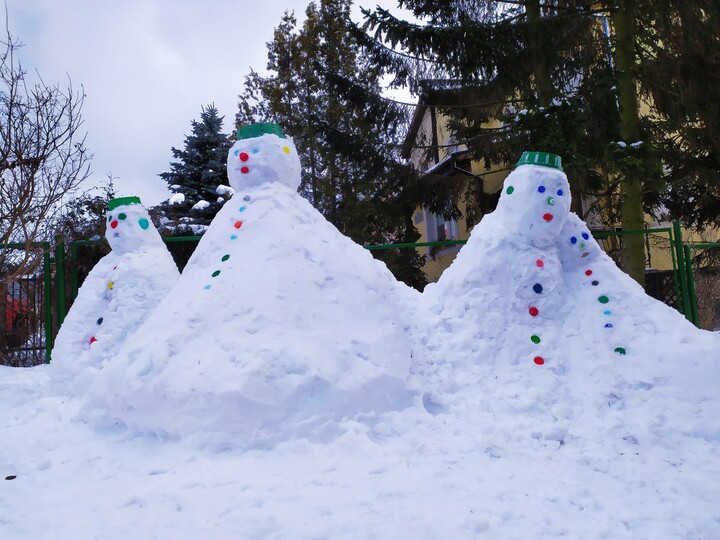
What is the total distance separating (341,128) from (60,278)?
689 centimetres

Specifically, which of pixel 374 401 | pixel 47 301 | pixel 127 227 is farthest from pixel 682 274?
pixel 47 301

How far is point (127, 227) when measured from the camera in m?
5.58

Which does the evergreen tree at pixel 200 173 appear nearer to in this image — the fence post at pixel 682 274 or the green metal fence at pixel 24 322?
the green metal fence at pixel 24 322

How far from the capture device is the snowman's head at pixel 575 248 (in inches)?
200

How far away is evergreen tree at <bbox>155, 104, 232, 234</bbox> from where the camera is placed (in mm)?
13835

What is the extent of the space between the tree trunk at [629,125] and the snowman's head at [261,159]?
5.44 m

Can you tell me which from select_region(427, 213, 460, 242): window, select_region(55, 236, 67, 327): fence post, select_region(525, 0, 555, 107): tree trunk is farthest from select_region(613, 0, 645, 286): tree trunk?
select_region(427, 213, 460, 242): window

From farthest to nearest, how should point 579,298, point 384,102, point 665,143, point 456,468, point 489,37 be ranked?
1. point 384,102
2. point 665,143
3. point 489,37
4. point 579,298
5. point 456,468

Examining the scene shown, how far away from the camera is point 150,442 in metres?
3.64

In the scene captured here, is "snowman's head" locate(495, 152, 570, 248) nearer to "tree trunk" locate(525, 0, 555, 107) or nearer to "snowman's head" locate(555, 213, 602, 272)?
"snowman's head" locate(555, 213, 602, 272)

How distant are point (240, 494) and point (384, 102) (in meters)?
9.35

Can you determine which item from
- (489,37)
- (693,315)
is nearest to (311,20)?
(489,37)

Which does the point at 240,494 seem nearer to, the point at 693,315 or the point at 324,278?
the point at 324,278

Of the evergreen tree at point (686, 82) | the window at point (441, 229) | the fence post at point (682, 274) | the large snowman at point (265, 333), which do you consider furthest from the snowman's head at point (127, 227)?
the window at point (441, 229)
